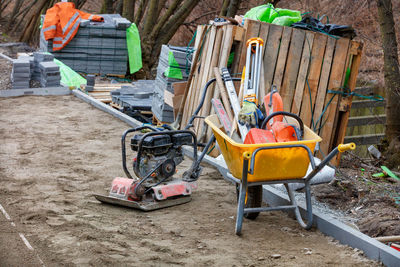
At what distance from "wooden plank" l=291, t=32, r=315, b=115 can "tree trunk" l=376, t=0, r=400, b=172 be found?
189 cm

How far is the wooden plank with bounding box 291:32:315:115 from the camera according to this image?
24.5ft

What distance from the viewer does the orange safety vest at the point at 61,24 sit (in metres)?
15.0

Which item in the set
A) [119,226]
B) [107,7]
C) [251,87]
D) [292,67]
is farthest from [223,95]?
[107,7]

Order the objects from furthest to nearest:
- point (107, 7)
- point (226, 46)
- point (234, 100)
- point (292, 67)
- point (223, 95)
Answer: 1. point (107, 7)
2. point (292, 67)
3. point (226, 46)
4. point (223, 95)
5. point (234, 100)

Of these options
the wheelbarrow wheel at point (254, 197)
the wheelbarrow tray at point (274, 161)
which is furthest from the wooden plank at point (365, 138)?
the wheelbarrow tray at point (274, 161)

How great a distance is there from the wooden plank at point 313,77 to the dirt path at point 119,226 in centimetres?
169

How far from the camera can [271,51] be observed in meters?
7.46

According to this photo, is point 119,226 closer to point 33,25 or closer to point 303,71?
point 303,71

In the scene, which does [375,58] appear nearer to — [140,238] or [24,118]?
[24,118]

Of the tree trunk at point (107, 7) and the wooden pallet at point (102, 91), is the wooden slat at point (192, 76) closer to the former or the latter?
the wooden pallet at point (102, 91)

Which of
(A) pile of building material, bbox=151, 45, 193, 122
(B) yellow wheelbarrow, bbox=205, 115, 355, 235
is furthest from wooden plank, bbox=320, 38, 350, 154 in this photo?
(B) yellow wheelbarrow, bbox=205, 115, 355, 235

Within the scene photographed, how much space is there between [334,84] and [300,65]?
0.54 m

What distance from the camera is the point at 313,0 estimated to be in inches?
707

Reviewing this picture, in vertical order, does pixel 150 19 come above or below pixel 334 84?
above
